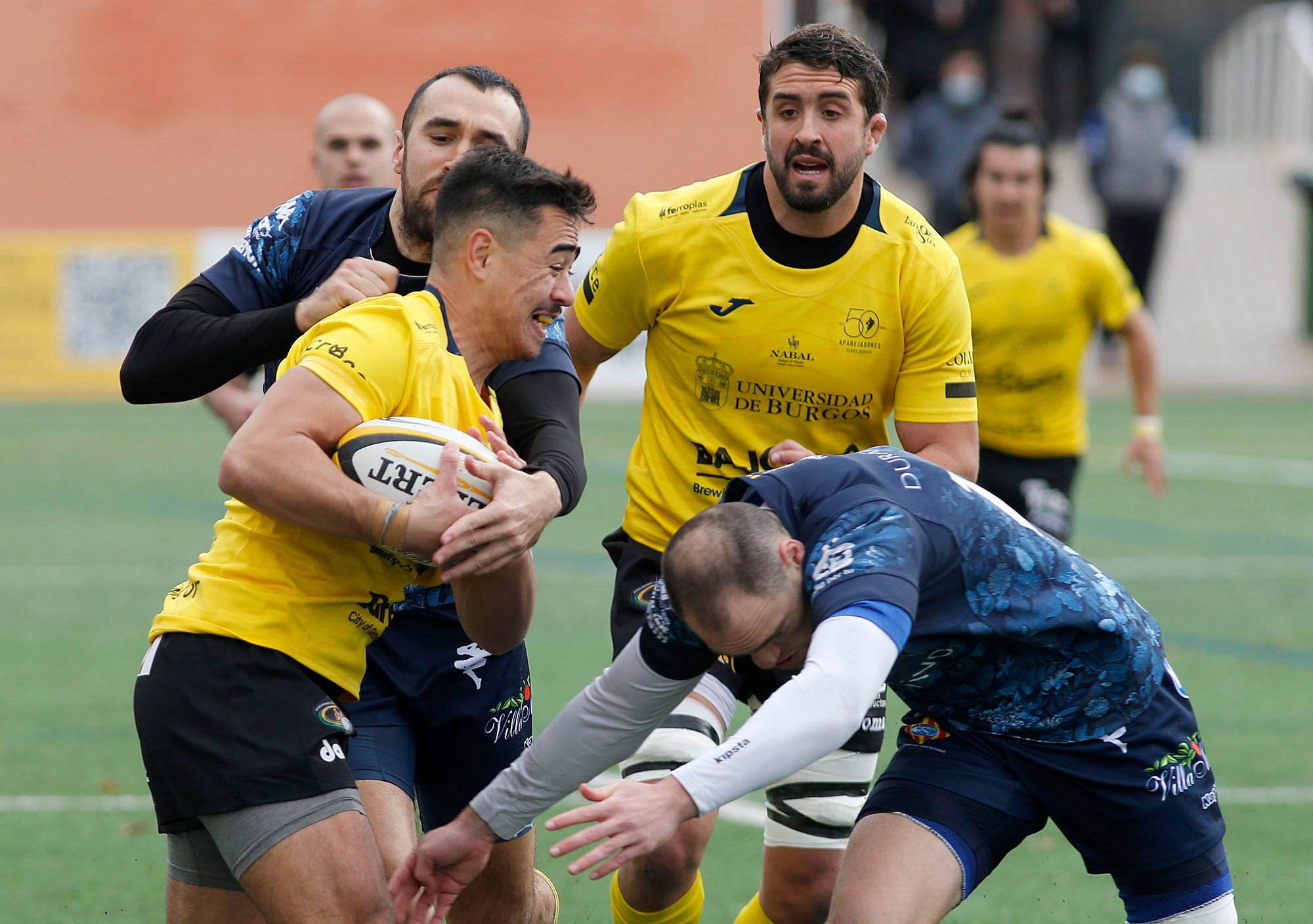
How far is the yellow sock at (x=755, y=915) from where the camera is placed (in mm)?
5191

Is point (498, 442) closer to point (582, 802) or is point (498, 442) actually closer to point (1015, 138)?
point (582, 802)

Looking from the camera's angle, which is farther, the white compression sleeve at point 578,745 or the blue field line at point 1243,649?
the blue field line at point 1243,649

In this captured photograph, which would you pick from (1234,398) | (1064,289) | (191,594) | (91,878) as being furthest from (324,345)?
(1234,398)

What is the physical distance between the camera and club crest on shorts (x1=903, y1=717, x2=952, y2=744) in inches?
174

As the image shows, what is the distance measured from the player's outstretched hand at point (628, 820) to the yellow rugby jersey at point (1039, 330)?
538 centimetres

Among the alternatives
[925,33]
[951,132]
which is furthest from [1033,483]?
[925,33]

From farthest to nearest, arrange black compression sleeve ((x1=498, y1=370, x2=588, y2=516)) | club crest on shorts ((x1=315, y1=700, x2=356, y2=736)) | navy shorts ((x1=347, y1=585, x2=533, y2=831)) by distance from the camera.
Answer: navy shorts ((x1=347, y1=585, x2=533, y2=831)) < black compression sleeve ((x1=498, y1=370, x2=588, y2=516)) < club crest on shorts ((x1=315, y1=700, x2=356, y2=736))

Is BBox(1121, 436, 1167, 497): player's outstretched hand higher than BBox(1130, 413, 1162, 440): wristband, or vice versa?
BBox(1130, 413, 1162, 440): wristband

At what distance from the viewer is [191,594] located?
3.93 metres

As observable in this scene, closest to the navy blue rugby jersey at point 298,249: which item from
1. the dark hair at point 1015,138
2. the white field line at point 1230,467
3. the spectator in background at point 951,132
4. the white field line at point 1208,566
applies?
the dark hair at point 1015,138

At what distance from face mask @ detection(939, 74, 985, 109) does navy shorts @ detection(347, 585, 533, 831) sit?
643 inches

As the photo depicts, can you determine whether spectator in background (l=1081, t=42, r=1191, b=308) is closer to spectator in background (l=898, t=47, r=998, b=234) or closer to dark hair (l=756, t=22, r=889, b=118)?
spectator in background (l=898, t=47, r=998, b=234)

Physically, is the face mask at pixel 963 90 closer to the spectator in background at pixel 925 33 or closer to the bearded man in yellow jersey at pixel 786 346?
the spectator in background at pixel 925 33

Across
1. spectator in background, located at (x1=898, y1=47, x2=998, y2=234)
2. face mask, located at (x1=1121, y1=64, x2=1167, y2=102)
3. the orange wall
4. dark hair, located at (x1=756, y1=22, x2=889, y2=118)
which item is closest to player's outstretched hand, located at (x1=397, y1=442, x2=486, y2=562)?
dark hair, located at (x1=756, y1=22, x2=889, y2=118)
